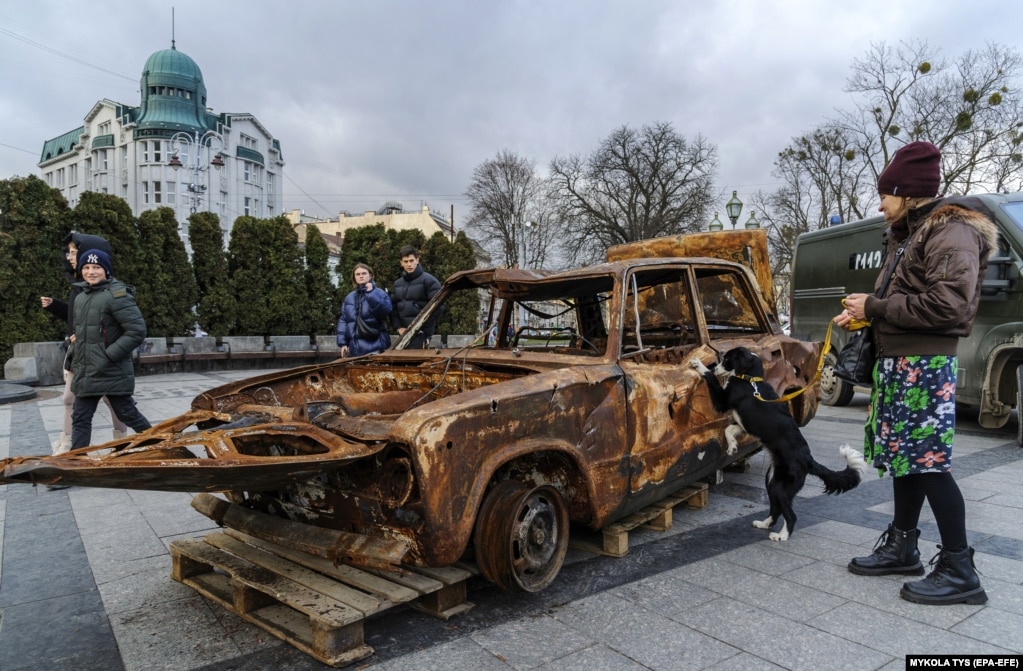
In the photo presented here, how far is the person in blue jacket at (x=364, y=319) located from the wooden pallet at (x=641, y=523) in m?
3.61

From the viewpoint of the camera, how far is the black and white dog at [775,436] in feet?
12.5

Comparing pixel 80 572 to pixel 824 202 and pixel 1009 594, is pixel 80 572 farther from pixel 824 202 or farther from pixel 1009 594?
pixel 824 202

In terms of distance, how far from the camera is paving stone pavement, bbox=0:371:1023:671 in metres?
2.57

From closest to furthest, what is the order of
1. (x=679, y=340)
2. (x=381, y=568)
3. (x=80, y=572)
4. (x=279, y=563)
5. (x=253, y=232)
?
(x=381, y=568) → (x=279, y=563) → (x=80, y=572) → (x=679, y=340) → (x=253, y=232)

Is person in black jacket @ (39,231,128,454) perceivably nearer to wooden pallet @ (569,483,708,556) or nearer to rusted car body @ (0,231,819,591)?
rusted car body @ (0,231,819,591)

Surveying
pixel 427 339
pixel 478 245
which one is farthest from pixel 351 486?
pixel 478 245

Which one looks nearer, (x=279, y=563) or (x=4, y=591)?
(x=279, y=563)

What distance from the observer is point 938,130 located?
70.9 feet

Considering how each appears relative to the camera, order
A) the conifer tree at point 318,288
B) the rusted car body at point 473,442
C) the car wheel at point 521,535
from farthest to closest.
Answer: the conifer tree at point 318,288 → the car wheel at point 521,535 → the rusted car body at point 473,442

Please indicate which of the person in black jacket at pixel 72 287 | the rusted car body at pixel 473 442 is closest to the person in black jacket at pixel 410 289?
the rusted car body at pixel 473 442

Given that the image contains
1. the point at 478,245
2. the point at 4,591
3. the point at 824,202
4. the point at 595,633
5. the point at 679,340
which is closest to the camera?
the point at 595,633

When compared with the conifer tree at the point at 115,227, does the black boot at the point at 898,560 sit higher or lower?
lower

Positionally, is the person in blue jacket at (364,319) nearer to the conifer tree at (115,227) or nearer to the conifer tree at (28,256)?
the conifer tree at (28,256)

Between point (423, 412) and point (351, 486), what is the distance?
56 centimetres
